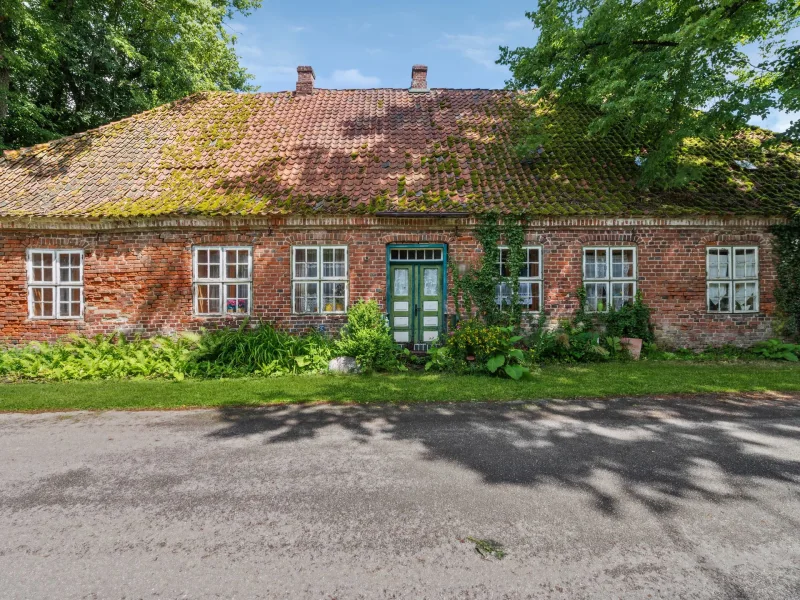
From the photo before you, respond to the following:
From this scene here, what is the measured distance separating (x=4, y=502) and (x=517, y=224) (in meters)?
9.86

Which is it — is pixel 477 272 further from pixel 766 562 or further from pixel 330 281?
pixel 766 562

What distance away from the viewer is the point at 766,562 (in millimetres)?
2904

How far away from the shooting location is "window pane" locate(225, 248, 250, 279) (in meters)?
10.7

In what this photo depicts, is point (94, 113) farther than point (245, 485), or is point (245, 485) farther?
point (94, 113)

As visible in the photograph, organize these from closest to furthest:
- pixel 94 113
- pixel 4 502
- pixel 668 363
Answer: pixel 4 502
pixel 668 363
pixel 94 113

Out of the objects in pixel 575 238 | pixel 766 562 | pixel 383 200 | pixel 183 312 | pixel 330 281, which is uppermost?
pixel 383 200

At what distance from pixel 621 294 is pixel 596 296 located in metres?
0.64

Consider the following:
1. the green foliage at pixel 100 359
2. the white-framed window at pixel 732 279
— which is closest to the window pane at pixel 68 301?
the green foliage at pixel 100 359

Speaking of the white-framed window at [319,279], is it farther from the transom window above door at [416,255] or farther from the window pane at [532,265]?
the window pane at [532,265]

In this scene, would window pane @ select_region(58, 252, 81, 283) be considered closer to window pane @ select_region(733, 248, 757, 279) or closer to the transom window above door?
the transom window above door

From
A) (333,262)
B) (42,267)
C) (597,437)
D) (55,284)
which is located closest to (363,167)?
(333,262)

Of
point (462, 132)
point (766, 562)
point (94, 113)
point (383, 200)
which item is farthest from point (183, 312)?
Answer: point (94, 113)

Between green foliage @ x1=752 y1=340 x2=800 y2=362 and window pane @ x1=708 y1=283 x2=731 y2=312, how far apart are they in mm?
1106

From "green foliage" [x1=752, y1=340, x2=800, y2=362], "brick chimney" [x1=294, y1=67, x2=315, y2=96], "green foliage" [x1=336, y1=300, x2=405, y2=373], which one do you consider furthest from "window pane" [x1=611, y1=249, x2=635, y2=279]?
"brick chimney" [x1=294, y1=67, x2=315, y2=96]
